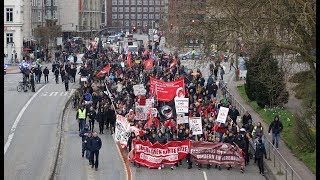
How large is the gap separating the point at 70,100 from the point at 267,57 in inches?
411

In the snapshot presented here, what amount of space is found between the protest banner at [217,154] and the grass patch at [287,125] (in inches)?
97.5

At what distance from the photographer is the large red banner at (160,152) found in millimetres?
24000

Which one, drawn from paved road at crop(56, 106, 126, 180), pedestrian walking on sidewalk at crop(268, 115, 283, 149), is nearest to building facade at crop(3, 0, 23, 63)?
paved road at crop(56, 106, 126, 180)

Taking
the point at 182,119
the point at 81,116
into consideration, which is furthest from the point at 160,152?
the point at 81,116

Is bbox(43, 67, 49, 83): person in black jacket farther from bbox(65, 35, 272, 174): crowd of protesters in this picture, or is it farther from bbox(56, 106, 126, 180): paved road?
bbox(56, 106, 126, 180): paved road

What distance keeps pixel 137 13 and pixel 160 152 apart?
269 ft

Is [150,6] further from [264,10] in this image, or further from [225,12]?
[264,10]

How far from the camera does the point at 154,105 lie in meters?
31.5

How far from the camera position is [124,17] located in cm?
9900

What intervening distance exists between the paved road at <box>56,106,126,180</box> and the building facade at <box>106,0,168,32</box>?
59475 mm

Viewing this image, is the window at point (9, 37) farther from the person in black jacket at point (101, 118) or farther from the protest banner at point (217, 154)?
the person in black jacket at point (101, 118)
